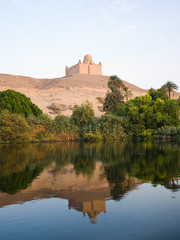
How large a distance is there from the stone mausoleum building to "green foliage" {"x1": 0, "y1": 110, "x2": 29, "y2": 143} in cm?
7809

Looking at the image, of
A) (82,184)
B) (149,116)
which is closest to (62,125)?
(149,116)

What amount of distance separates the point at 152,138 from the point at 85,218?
37606 millimetres

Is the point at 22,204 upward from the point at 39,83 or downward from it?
downward

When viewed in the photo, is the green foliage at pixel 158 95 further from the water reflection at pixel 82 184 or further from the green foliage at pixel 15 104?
the water reflection at pixel 82 184

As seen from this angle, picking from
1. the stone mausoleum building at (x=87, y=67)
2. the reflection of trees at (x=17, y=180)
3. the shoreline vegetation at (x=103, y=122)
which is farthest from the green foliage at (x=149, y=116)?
the stone mausoleum building at (x=87, y=67)

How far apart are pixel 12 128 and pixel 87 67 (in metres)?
83.2

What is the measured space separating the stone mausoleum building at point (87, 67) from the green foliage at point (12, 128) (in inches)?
3075

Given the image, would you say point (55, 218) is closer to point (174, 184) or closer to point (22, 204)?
point (22, 204)

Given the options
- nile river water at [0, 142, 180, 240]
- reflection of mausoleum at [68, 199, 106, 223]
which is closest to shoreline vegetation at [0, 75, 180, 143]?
nile river water at [0, 142, 180, 240]

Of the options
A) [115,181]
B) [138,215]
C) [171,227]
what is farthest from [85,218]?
[115,181]

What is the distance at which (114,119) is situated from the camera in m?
42.5

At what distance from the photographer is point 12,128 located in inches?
1351

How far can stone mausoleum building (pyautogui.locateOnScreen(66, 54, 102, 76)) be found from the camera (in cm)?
11156

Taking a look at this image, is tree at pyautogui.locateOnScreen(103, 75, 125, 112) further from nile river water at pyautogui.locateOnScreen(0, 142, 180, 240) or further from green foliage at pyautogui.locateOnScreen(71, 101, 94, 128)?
nile river water at pyautogui.locateOnScreen(0, 142, 180, 240)
